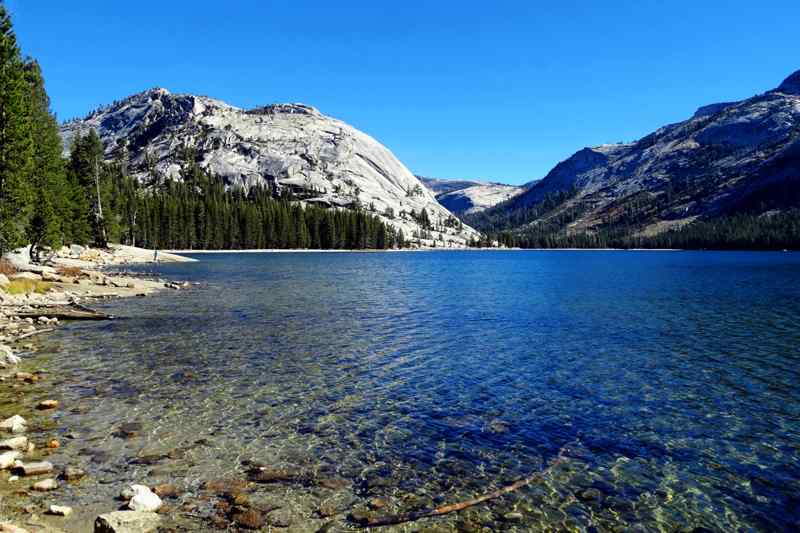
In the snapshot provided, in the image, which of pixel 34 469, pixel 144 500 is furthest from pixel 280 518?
pixel 34 469

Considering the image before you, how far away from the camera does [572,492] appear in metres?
13.6

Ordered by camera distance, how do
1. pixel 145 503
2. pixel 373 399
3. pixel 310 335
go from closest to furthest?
pixel 145 503 < pixel 373 399 < pixel 310 335

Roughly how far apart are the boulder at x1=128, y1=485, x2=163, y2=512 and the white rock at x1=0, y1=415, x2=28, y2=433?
6.97 m

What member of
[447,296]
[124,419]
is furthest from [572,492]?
[447,296]

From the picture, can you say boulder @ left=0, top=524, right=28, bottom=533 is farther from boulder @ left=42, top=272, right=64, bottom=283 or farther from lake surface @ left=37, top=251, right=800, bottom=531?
boulder @ left=42, top=272, right=64, bottom=283

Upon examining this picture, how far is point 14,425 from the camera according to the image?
645 inches

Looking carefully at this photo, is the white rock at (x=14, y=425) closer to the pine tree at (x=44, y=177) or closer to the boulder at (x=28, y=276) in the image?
the boulder at (x=28, y=276)

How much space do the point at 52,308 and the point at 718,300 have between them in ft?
219

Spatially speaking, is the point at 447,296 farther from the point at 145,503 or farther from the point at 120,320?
the point at 145,503

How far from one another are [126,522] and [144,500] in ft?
3.72

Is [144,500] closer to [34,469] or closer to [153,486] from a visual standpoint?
[153,486]

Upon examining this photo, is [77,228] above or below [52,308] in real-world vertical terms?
above

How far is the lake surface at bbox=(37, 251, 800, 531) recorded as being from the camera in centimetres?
1340

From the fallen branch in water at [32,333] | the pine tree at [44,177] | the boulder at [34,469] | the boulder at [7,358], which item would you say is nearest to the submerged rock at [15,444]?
the boulder at [34,469]
